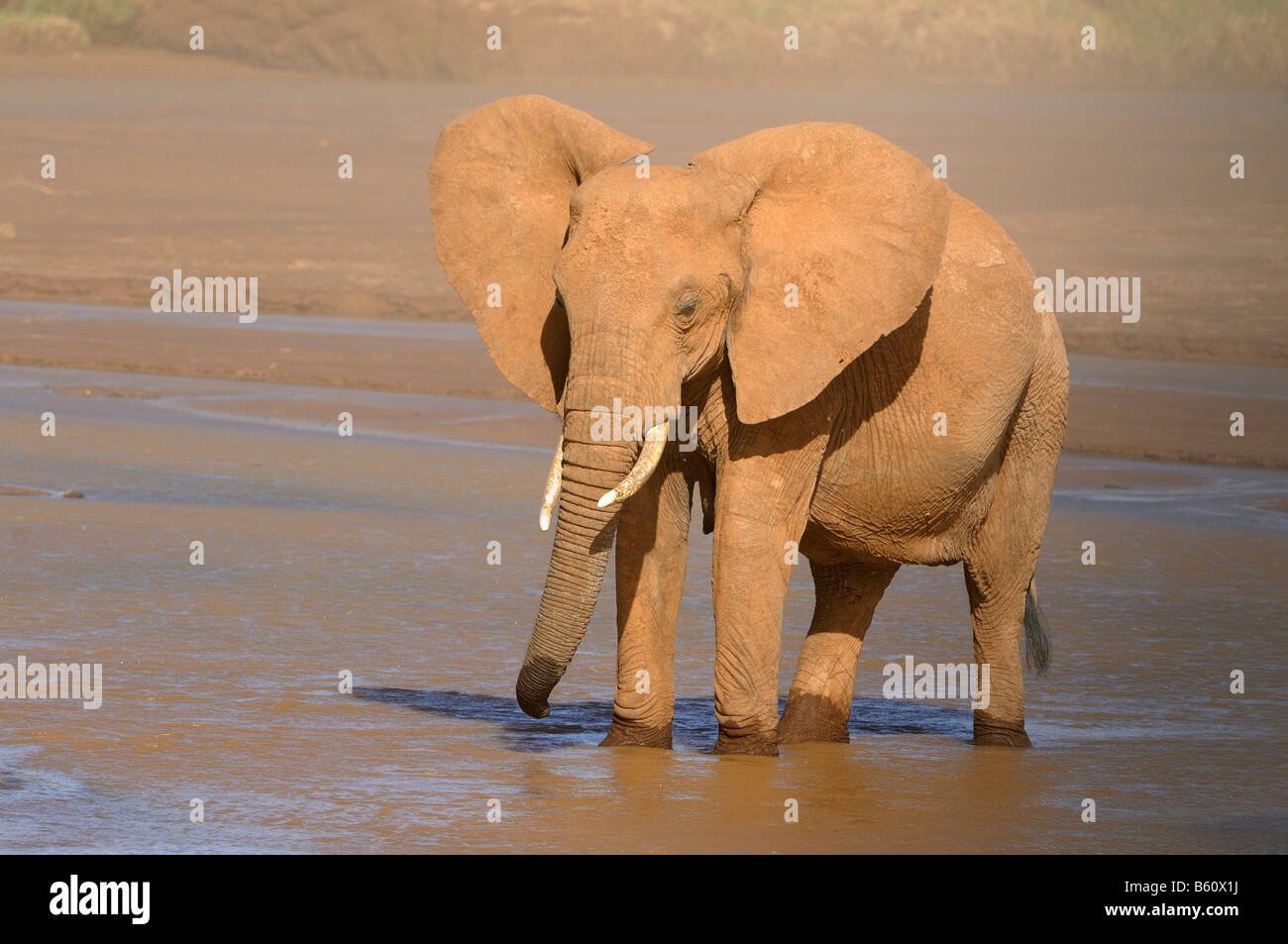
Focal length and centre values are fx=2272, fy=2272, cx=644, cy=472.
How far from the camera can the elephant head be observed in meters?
7.58

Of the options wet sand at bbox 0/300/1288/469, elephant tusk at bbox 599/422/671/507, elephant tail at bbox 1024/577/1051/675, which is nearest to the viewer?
elephant tusk at bbox 599/422/671/507

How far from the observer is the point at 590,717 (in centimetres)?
935

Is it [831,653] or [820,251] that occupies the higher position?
[820,251]

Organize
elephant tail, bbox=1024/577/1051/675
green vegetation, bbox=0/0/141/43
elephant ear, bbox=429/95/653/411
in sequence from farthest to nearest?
green vegetation, bbox=0/0/141/43 < elephant tail, bbox=1024/577/1051/675 < elephant ear, bbox=429/95/653/411

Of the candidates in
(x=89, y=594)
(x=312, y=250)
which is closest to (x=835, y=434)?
(x=89, y=594)

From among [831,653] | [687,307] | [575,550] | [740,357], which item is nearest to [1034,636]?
[831,653]

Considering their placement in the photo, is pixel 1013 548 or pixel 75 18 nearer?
pixel 1013 548

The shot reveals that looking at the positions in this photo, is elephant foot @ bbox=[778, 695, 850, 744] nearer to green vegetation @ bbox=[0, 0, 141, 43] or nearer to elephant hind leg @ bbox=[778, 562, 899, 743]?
elephant hind leg @ bbox=[778, 562, 899, 743]

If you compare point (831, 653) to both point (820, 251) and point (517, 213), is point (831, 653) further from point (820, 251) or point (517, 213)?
point (517, 213)

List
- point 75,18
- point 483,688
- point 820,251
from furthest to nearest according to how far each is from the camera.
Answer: point 75,18 → point 483,688 → point 820,251

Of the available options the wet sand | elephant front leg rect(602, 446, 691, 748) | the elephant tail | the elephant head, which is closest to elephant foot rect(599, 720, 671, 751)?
elephant front leg rect(602, 446, 691, 748)

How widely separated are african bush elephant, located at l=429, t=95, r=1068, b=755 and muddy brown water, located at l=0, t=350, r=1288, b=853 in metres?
0.56

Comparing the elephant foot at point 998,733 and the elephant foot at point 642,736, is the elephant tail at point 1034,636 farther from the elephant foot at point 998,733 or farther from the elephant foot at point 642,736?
the elephant foot at point 642,736

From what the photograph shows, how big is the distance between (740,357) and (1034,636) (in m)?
2.83
